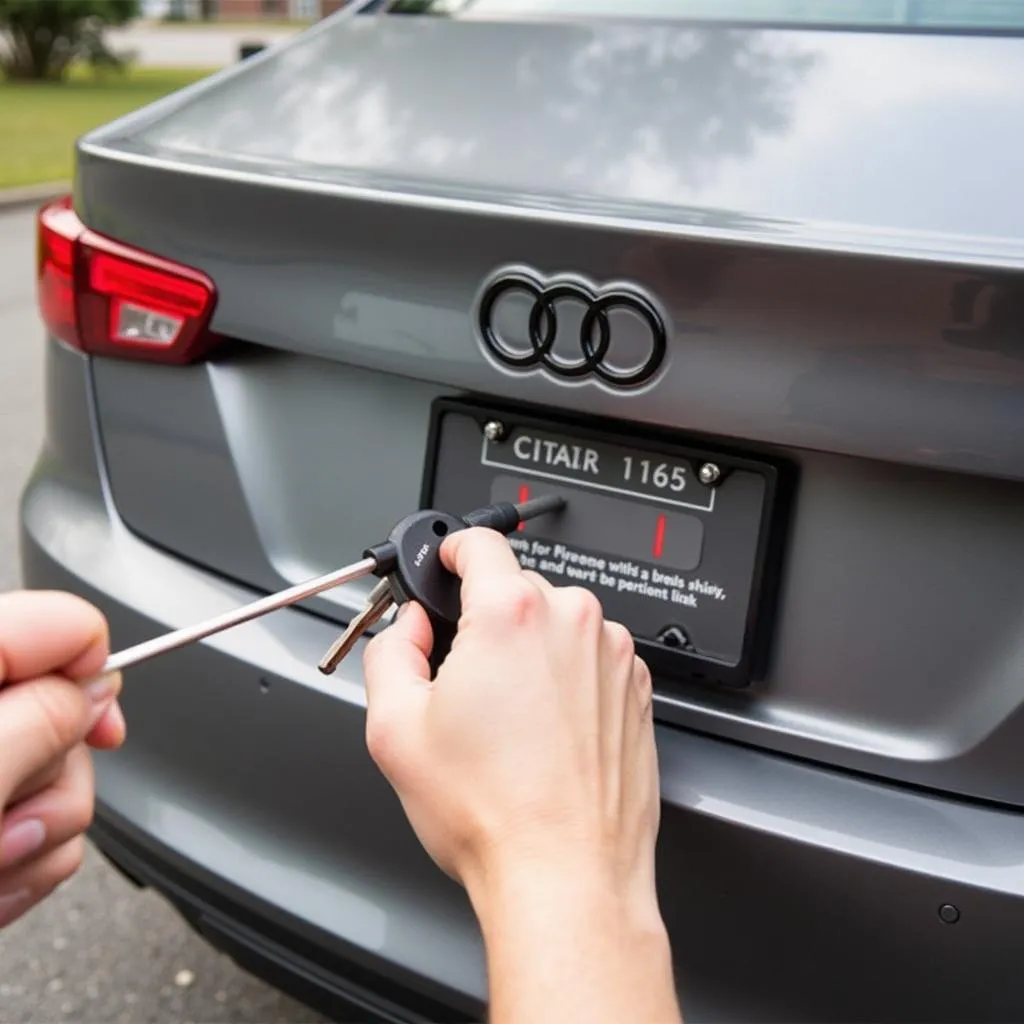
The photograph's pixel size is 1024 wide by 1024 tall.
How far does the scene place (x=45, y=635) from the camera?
0.79m

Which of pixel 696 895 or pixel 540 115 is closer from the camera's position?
pixel 696 895

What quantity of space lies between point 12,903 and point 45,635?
→ 0.27 meters

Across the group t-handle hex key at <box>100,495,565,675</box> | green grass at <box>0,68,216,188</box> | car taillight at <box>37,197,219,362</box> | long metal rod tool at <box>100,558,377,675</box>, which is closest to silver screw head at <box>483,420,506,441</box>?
t-handle hex key at <box>100,495,565,675</box>

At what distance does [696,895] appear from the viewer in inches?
52.0

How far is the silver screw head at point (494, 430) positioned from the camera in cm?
141

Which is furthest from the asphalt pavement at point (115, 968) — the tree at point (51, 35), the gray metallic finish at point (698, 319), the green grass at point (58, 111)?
the tree at point (51, 35)

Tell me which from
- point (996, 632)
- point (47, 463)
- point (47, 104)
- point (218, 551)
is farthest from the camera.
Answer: point (47, 104)

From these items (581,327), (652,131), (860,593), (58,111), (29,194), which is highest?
(652,131)

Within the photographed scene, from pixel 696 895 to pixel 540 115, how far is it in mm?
903

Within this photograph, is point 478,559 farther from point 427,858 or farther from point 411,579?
point 427,858

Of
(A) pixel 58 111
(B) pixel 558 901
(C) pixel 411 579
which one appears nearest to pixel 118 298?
(C) pixel 411 579

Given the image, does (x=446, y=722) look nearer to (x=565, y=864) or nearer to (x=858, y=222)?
(x=565, y=864)

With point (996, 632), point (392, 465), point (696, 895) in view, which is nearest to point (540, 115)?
point (392, 465)

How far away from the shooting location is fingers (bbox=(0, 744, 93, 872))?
2.80ft
